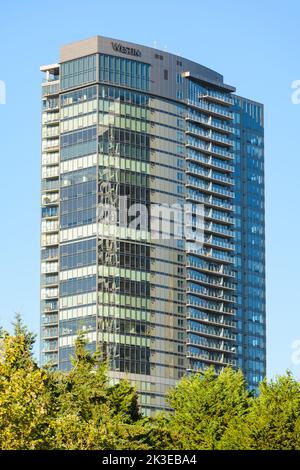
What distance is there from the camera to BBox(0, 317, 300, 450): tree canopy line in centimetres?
13112

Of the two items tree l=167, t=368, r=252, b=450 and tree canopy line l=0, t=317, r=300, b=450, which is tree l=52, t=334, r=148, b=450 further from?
tree l=167, t=368, r=252, b=450

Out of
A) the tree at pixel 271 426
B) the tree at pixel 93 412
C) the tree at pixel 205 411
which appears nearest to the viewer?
the tree at pixel 93 412

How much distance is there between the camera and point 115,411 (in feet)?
577

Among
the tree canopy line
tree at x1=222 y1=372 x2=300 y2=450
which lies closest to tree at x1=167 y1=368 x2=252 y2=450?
the tree canopy line

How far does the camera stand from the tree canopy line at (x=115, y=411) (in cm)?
13112

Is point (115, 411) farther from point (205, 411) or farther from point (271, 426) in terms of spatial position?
point (271, 426)

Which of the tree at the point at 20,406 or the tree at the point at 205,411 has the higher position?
the tree at the point at 205,411

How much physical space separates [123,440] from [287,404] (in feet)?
69.1

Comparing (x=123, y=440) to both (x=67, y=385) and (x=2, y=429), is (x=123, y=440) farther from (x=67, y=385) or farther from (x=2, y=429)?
(x=2, y=429)

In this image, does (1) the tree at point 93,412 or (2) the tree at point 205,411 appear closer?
(1) the tree at point 93,412

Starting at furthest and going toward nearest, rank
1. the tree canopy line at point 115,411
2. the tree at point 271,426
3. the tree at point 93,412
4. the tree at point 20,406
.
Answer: the tree at point 271,426 < the tree at point 93,412 < the tree canopy line at point 115,411 < the tree at point 20,406

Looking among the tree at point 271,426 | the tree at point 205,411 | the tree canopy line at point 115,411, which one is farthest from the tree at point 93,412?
the tree at point 271,426

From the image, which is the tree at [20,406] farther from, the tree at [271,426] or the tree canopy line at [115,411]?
the tree at [271,426]
